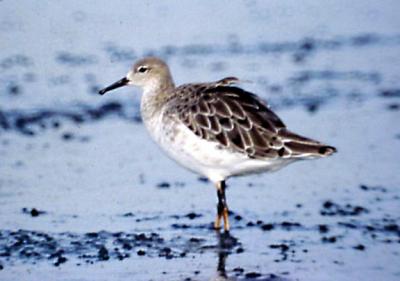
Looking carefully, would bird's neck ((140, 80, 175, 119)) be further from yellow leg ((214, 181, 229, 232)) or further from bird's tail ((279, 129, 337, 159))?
bird's tail ((279, 129, 337, 159))

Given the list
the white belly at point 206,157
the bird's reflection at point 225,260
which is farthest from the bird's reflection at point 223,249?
the white belly at point 206,157

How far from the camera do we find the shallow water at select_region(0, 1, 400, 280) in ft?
29.3

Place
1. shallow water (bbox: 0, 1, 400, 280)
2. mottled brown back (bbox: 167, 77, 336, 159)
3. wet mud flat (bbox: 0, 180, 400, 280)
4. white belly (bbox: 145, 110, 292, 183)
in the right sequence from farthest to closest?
white belly (bbox: 145, 110, 292, 183) → mottled brown back (bbox: 167, 77, 336, 159) → shallow water (bbox: 0, 1, 400, 280) → wet mud flat (bbox: 0, 180, 400, 280)

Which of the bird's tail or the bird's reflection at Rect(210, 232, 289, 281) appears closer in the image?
the bird's reflection at Rect(210, 232, 289, 281)

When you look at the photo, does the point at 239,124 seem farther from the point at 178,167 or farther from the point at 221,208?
the point at 178,167

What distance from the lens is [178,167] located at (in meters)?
11.5

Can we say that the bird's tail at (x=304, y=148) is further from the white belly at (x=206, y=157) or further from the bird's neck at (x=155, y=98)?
the bird's neck at (x=155, y=98)

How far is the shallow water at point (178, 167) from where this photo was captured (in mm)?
8922

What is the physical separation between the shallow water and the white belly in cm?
43

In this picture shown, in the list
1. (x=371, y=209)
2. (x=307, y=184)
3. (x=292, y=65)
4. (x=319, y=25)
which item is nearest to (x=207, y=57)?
(x=292, y=65)

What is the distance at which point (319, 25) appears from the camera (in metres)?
18.1

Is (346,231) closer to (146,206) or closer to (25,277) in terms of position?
(146,206)

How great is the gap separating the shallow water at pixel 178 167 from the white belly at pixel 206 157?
0.43 metres

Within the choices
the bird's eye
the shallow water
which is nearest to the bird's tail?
the shallow water
